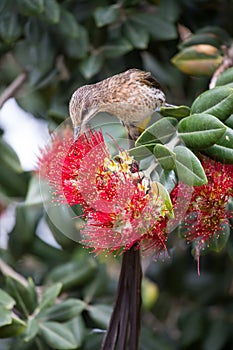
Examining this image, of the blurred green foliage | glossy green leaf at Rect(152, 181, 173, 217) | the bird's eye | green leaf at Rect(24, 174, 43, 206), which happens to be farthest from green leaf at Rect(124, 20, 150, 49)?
glossy green leaf at Rect(152, 181, 173, 217)

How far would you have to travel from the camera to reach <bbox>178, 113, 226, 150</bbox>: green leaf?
82 cm

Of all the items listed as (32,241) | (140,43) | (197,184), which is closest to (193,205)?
(197,184)

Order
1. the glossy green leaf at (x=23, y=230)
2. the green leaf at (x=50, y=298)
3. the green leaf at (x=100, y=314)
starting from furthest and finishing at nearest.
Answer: the glossy green leaf at (x=23, y=230) < the green leaf at (x=100, y=314) < the green leaf at (x=50, y=298)

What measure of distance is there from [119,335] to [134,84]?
33 centimetres

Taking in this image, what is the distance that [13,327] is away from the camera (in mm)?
1169

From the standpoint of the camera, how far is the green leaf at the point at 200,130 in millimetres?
822

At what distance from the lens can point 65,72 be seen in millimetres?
1494

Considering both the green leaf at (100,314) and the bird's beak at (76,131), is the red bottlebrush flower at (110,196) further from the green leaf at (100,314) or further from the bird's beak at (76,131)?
the green leaf at (100,314)

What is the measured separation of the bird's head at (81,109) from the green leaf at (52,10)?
458 mm

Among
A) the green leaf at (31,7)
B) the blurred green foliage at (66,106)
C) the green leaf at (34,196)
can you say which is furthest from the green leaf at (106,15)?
the green leaf at (34,196)

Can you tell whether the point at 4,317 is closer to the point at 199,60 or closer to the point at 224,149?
the point at 224,149

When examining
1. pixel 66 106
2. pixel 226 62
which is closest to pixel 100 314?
pixel 66 106

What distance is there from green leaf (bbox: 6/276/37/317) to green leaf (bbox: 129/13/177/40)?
550 millimetres

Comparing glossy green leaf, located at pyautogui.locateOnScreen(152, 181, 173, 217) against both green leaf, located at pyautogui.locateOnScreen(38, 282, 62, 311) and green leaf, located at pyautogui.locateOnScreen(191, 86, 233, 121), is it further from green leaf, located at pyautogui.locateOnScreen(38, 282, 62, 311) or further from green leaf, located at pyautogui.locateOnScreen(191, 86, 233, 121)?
green leaf, located at pyautogui.locateOnScreen(38, 282, 62, 311)
